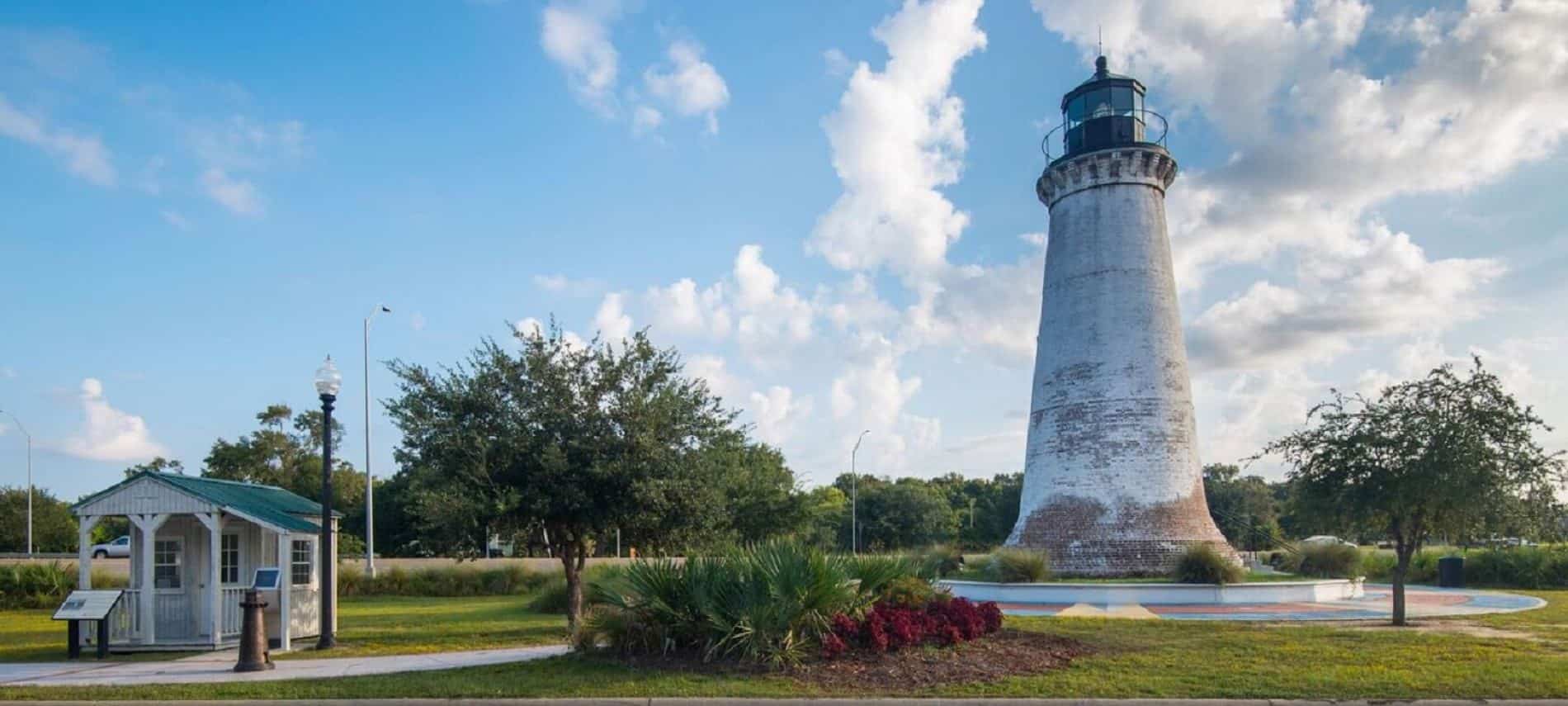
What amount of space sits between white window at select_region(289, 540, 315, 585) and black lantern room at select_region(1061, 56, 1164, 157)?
23063 millimetres

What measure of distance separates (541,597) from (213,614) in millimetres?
8093

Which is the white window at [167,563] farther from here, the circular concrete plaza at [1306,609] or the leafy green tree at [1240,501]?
the leafy green tree at [1240,501]

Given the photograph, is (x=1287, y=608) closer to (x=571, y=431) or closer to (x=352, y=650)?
(x=571, y=431)

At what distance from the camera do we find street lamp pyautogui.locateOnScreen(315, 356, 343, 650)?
14.7 m

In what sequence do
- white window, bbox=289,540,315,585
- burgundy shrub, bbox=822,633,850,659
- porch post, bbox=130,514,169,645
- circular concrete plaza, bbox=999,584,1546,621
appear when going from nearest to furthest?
burgundy shrub, bbox=822,633,850,659, porch post, bbox=130,514,169,645, white window, bbox=289,540,315,585, circular concrete plaza, bbox=999,584,1546,621

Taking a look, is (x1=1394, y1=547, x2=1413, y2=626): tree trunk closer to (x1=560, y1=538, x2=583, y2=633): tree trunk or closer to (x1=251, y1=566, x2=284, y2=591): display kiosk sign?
(x1=560, y1=538, x2=583, y2=633): tree trunk

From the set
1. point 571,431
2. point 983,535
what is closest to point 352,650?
point 571,431

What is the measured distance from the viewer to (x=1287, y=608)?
20.9 m

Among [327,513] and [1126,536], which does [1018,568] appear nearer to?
[1126,536]

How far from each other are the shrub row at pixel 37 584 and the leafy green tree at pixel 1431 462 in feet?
93.0

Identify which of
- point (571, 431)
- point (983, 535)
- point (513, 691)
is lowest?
point (983, 535)

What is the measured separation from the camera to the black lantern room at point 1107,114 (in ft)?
99.2

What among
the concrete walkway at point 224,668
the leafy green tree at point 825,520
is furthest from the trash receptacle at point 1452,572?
the concrete walkway at point 224,668

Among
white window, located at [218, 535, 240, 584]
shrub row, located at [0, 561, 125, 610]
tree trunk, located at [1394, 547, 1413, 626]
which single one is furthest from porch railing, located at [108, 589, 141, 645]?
tree trunk, located at [1394, 547, 1413, 626]
